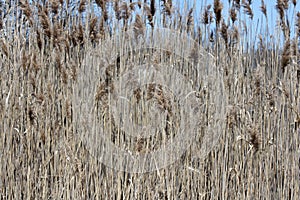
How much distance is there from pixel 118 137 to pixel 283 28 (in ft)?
3.57

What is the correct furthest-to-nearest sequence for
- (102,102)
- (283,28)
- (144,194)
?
(283,28) → (102,102) → (144,194)

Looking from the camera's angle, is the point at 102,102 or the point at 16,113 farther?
the point at 16,113

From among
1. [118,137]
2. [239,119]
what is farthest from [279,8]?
[118,137]

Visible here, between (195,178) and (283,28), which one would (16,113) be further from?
(283,28)

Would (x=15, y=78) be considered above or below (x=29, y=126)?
above

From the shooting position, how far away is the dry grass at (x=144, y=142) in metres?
2.27

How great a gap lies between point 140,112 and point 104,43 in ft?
1.60

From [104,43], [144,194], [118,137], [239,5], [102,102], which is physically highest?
[239,5]

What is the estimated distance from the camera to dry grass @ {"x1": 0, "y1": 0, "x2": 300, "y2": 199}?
7.44 feet

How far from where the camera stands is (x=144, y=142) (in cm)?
230

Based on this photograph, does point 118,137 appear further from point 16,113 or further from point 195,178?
point 16,113

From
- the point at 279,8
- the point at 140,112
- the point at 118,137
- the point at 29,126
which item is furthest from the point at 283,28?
the point at 29,126

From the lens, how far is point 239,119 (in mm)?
2584

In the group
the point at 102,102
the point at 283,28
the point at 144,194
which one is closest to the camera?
the point at 144,194
